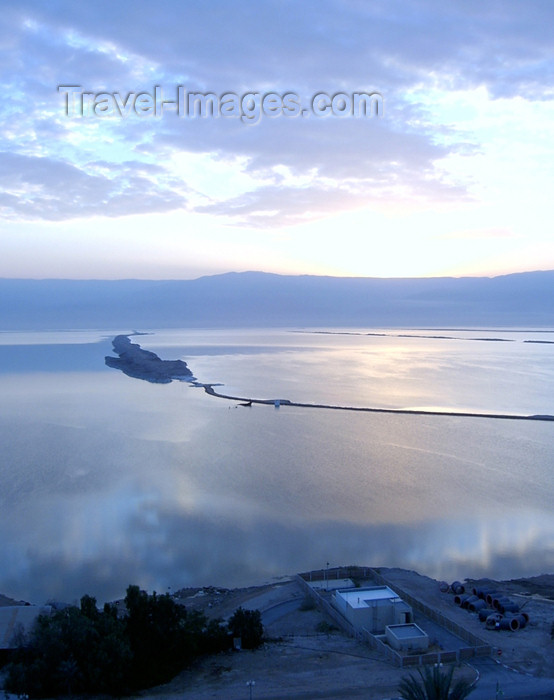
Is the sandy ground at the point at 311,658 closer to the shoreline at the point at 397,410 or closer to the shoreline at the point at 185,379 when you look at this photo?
A: the shoreline at the point at 397,410

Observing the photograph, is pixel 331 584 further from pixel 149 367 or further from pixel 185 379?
pixel 149 367

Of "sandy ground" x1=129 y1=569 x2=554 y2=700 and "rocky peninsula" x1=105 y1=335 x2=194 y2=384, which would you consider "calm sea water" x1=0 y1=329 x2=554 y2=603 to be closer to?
"sandy ground" x1=129 y1=569 x2=554 y2=700

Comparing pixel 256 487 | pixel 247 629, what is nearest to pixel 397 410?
pixel 256 487

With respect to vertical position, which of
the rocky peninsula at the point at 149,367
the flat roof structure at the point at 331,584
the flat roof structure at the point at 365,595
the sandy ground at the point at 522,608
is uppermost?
the rocky peninsula at the point at 149,367

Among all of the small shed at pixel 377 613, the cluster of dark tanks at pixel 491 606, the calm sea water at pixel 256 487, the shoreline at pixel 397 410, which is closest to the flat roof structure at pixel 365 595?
the small shed at pixel 377 613

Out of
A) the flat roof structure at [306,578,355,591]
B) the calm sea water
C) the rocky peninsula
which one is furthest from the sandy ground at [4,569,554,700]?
the rocky peninsula

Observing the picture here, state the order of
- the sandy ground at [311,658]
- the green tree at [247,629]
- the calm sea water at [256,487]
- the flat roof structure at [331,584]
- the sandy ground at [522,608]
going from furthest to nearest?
1. the calm sea water at [256,487]
2. the flat roof structure at [331,584]
3. the green tree at [247,629]
4. the sandy ground at [522,608]
5. the sandy ground at [311,658]
